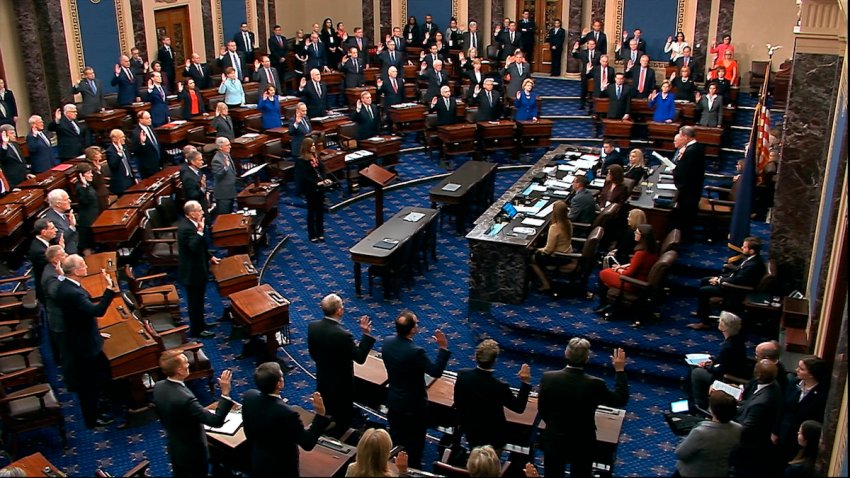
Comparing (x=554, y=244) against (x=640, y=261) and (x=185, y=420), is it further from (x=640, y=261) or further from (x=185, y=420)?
(x=185, y=420)

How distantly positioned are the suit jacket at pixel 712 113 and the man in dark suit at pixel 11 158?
35.3ft

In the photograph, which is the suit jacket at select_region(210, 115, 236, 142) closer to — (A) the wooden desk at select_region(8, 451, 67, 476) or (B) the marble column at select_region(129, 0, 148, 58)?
(B) the marble column at select_region(129, 0, 148, 58)

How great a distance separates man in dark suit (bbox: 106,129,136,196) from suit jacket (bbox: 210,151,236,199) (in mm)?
1295

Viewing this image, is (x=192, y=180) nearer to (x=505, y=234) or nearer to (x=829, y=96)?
(x=505, y=234)

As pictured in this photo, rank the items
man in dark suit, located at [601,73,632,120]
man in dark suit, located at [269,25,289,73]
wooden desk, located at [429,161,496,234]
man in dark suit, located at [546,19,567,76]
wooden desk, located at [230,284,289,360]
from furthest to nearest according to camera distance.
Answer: man in dark suit, located at [546,19,567,76]
man in dark suit, located at [269,25,289,73]
man in dark suit, located at [601,73,632,120]
wooden desk, located at [429,161,496,234]
wooden desk, located at [230,284,289,360]

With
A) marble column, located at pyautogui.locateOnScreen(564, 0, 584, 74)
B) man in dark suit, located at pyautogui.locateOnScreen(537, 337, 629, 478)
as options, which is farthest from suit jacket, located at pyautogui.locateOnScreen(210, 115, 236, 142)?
marble column, located at pyautogui.locateOnScreen(564, 0, 584, 74)

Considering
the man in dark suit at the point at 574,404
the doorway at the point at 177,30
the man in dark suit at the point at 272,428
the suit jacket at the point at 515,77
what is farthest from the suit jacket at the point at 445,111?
the man in dark suit at the point at 272,428

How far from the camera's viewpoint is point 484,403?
625cm

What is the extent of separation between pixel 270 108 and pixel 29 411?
28.1ft

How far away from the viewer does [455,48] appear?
20969 millimetres

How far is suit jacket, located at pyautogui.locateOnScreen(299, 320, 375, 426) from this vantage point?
6.88 meters

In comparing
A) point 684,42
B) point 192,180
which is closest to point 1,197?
point 192,180

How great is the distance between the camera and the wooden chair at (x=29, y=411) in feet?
24.0

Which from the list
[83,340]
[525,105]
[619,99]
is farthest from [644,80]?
[83,340]
